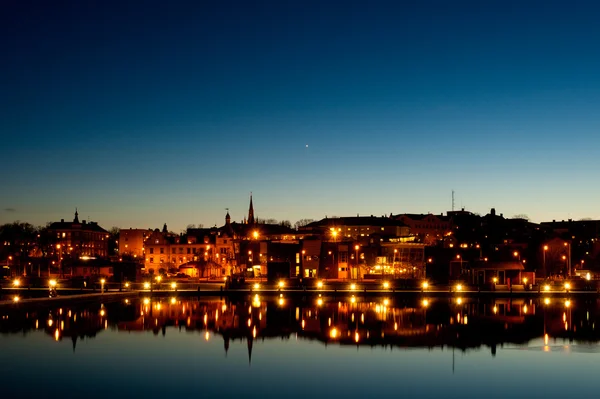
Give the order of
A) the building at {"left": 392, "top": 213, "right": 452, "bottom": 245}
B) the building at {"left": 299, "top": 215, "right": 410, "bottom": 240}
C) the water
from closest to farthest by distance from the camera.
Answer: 1. the water
2. the building at {"left": 299, "top": 215, "right": 410, "bottom": 240}
3. the building at {"left": 392, "top": 213, "right": 452, "bottom": 245}

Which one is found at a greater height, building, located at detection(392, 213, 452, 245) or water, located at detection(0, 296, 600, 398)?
building, located at detection(392, 213, 452, 245)

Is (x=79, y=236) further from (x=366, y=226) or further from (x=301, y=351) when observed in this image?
(x=301, y=351)

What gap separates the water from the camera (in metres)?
30.9

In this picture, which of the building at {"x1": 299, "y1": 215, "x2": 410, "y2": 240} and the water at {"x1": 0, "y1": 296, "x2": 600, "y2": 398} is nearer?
the water at {"x1": 0, "y1": 296, "x2": 600, "y2": 398}

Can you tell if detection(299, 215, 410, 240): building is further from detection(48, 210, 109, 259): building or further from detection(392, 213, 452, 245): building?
detection(48, 210, 109, 259): building

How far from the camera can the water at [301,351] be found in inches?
1215

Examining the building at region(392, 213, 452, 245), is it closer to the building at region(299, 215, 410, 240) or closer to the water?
the building at region(299, 215, 410, 240)

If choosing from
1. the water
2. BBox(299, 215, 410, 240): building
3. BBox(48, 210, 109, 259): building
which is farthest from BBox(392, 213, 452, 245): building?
the water

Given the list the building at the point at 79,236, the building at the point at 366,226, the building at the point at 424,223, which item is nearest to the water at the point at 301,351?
the building at the point at 366,226

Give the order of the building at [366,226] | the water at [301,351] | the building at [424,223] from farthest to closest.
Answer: the building at [424,223], the building at [366,226], the water at [301,351]

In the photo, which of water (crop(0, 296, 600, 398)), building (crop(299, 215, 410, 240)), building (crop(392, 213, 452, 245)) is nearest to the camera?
water (crop(0, 296, 600, 398))

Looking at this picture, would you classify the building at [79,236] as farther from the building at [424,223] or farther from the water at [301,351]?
the water at [301,351]

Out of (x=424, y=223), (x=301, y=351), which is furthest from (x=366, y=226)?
(x=301, y=351)

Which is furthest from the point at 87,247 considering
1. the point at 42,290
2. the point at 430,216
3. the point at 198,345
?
the point at 198,345
